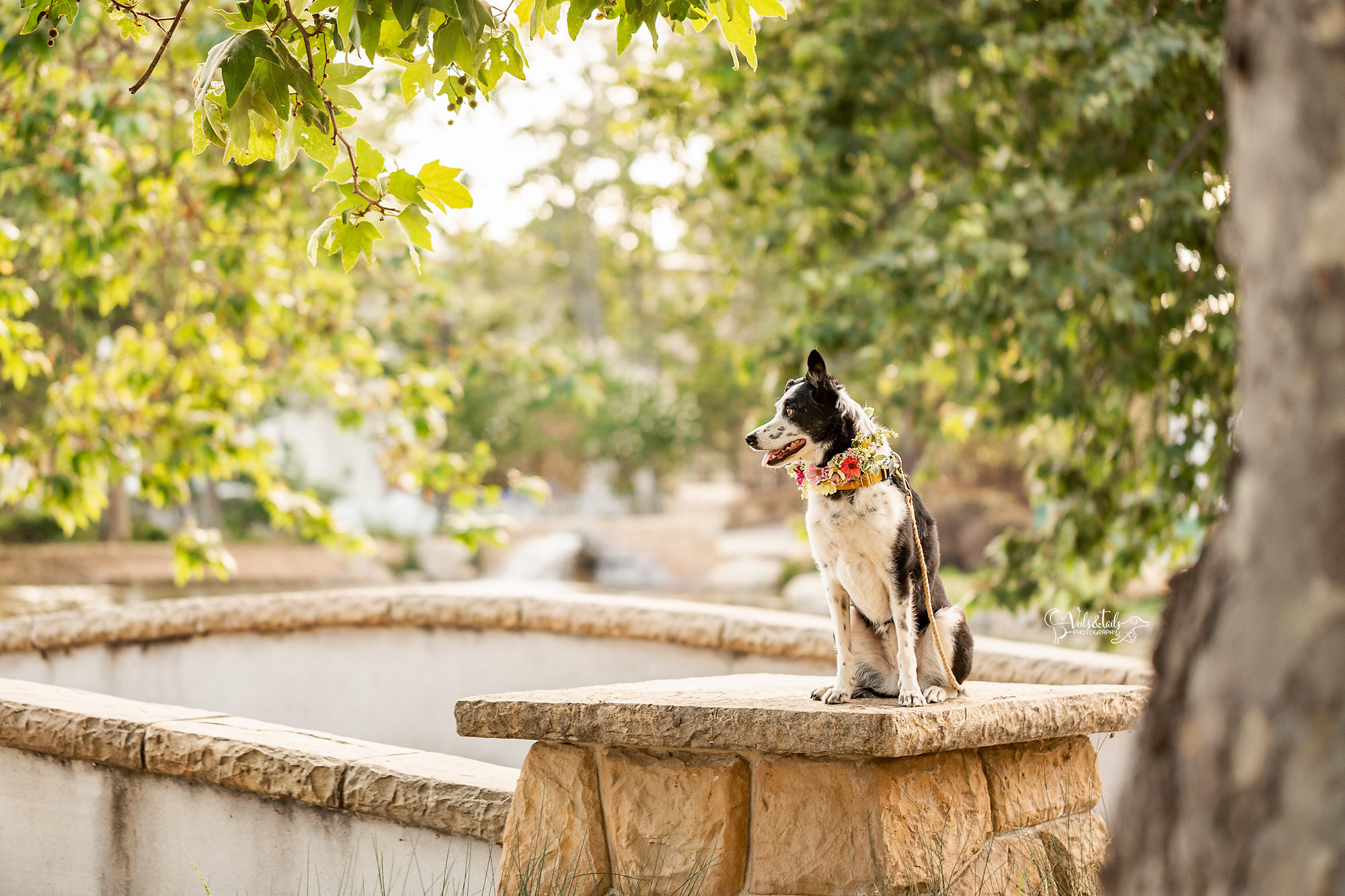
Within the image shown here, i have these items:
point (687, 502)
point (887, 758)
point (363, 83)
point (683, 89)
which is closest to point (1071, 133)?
point (683, 89)

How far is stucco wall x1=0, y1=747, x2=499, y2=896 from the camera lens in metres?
2.86

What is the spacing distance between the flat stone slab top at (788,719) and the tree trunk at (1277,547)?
46.6 inches

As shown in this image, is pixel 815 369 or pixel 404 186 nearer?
pixel 404 186

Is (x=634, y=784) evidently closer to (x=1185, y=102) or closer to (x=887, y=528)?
(x=887, y=528)

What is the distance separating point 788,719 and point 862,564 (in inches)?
18.1

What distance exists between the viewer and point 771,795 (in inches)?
98.7

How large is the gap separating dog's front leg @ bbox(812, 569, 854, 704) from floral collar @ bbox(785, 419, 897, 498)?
236mm

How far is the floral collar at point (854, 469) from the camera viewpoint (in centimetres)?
259

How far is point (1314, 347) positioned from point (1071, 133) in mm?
6405

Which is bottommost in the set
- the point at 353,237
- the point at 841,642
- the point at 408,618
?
the point at 408,618

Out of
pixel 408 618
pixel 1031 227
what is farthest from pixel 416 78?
pixel 1031 227

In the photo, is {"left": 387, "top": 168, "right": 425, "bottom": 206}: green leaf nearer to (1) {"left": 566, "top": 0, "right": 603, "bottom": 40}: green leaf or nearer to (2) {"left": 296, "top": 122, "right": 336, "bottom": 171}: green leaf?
(2) {"left": 296, "top": 122, "right": 336, "bottom": 171}: green leaf

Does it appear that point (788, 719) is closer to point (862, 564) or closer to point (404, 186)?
point (862, 564)

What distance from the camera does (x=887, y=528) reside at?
2.58 metres
